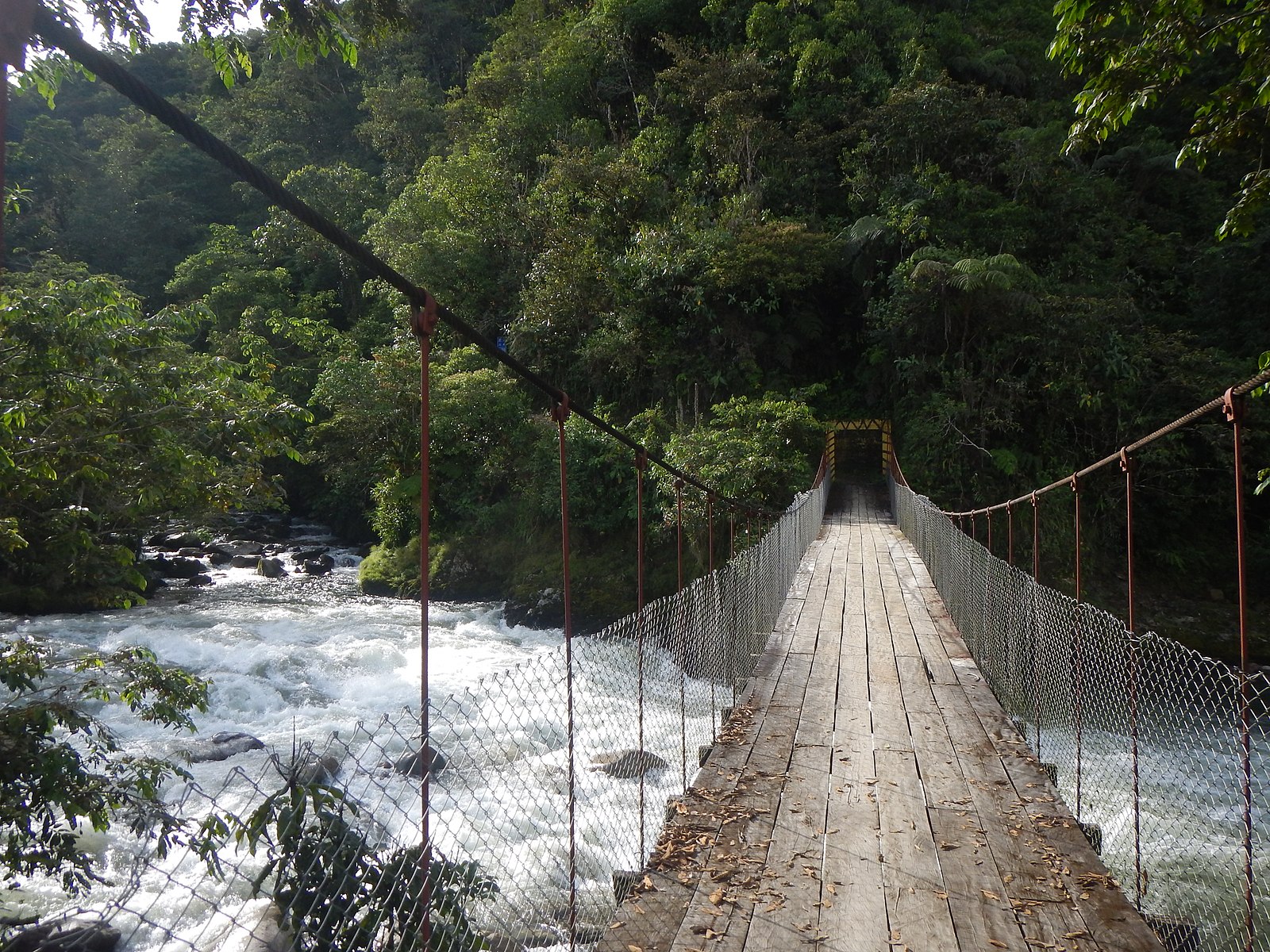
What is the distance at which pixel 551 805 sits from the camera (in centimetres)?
436

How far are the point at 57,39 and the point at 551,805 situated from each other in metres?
4.20

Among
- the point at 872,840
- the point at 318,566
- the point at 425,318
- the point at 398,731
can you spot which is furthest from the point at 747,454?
the point at 425,318

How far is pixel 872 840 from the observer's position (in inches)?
89.9

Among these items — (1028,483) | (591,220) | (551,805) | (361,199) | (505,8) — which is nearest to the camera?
(551,805)

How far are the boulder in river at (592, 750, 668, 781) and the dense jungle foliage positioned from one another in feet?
9.19

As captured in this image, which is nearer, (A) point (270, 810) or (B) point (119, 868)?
(A) point (270, 810)

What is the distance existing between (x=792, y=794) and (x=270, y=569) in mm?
10196

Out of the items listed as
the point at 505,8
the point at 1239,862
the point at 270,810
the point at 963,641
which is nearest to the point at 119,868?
the point at 270,810

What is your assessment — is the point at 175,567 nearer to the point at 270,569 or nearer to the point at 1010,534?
the point at 270,569

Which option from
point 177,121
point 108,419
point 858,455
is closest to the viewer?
point 177,121

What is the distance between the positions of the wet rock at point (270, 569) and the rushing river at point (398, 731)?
23.8 inches

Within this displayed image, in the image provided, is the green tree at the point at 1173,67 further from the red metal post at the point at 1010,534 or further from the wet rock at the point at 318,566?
the wet rock at the point at 318,566

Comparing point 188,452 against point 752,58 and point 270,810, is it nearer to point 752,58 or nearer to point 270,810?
point 270,810

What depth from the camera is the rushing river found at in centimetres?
339
